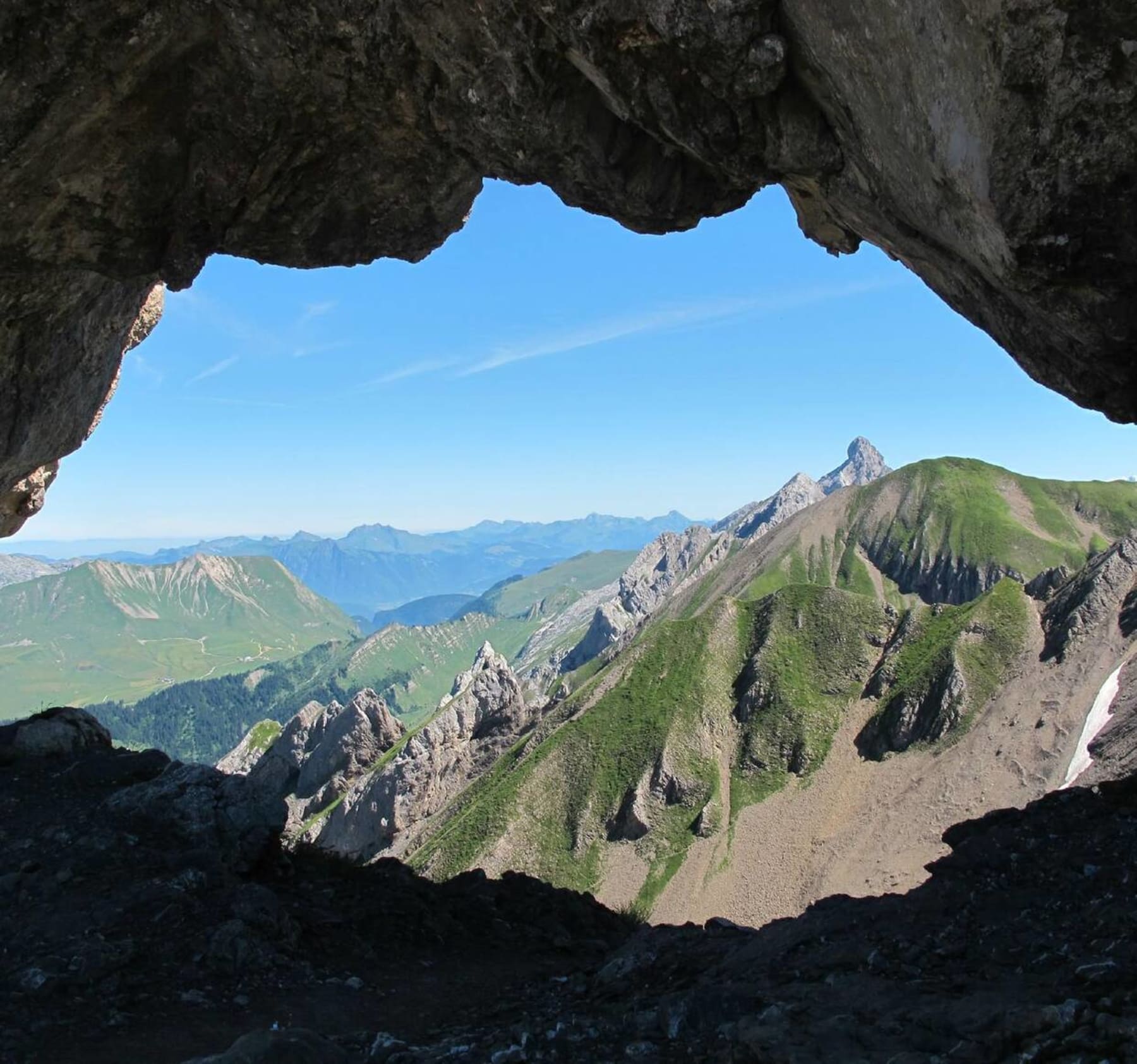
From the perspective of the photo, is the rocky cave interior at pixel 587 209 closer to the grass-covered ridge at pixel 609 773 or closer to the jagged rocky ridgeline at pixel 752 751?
the jagged rocky ridgeline at pixel 752 751

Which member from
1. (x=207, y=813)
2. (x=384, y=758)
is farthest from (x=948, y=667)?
(x=207, y=813)

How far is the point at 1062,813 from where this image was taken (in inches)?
717

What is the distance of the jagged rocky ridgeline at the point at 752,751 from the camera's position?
102125mm

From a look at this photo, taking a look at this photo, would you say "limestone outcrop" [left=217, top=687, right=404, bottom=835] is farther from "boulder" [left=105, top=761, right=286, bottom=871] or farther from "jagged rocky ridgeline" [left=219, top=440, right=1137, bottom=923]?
"boulder" [left=105, top=761, right=286, bottom=871]

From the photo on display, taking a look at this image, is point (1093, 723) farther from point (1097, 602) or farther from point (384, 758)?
point (384, 758)

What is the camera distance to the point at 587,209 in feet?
66.2

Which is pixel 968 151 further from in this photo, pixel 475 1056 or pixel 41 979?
pixel 41 979

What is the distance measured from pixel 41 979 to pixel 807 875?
103 meters

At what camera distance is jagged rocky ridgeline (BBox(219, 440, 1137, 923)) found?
102125 mm

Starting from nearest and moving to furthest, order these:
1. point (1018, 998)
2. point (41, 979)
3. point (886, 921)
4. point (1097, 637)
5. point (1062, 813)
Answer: point (1018, 998) < point (41, 979) < point (886, 921) < point (1062, 813) < point (1097, 637)

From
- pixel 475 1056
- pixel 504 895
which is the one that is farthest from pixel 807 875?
pixel 475 1056

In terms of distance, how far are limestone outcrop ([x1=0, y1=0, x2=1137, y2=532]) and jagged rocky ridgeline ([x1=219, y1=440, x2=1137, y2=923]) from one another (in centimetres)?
8897

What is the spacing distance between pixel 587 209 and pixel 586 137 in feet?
8.46

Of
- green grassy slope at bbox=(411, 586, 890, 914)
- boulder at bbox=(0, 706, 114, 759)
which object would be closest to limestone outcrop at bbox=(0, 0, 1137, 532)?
boulder at bbox=(0, 706, 114, 759)
